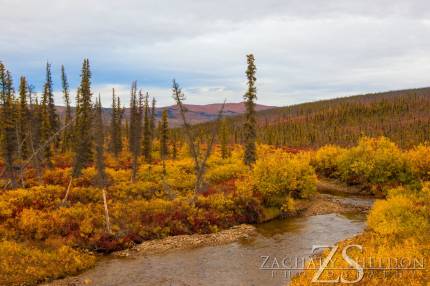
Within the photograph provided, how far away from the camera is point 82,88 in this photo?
6669 centimetres

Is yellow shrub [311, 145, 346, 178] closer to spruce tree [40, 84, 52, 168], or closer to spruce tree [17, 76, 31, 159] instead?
spruce tree [40, 84, 52, 168]

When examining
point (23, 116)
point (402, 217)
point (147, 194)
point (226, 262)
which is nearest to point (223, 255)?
point (226, 262)

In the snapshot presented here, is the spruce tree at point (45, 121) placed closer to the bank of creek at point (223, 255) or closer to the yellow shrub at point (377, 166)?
the bank of creek at point (223, 255)

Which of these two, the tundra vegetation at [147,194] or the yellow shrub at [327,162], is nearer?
the tundra vegetation at [147,194]

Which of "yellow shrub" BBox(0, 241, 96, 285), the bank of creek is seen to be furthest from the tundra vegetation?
the bank of creek

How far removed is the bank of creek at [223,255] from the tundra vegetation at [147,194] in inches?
66.6

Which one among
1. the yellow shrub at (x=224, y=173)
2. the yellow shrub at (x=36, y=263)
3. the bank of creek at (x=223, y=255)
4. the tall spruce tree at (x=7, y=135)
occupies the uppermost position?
the tall spruce tree at (x=7, y=135)

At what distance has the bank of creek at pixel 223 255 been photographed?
80.7ft

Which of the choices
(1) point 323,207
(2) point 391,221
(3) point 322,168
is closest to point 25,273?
(2) point 391,221

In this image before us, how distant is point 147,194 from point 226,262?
19379 millimetres

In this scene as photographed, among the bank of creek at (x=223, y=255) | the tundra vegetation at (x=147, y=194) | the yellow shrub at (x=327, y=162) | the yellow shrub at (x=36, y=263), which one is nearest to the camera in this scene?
the yellow shrub at (x=36, y=263)

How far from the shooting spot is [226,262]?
28.0 metres

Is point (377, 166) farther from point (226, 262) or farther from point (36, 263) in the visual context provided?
point (36, 263)

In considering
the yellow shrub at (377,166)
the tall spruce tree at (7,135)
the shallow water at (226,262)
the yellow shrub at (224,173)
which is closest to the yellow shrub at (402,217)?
the shallow water at (226,262)
